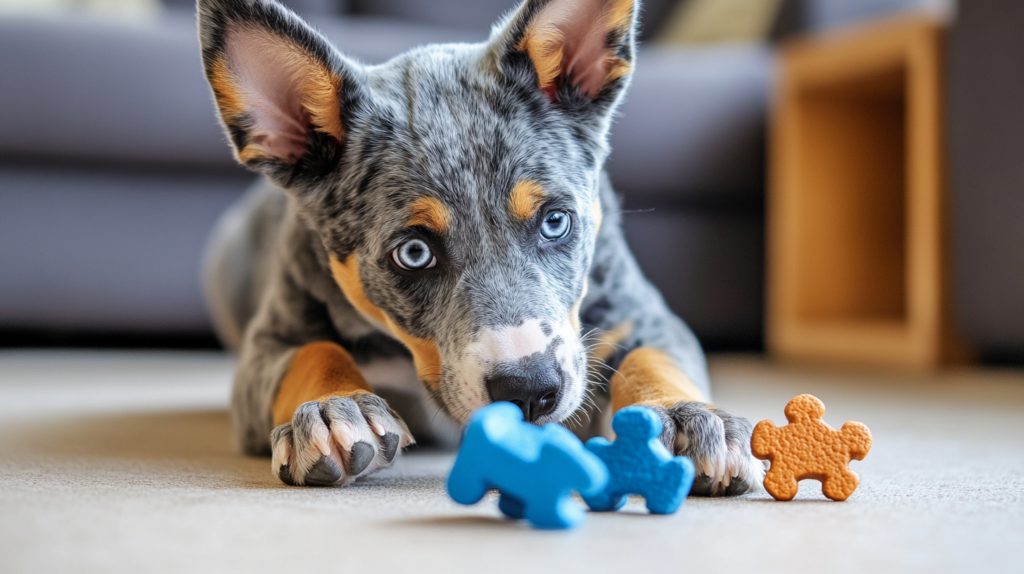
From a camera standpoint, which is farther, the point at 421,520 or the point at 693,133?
the point at 693,133

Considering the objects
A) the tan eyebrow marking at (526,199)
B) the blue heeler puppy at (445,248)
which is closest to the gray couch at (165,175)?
the blue heeler puppy at (445,248)

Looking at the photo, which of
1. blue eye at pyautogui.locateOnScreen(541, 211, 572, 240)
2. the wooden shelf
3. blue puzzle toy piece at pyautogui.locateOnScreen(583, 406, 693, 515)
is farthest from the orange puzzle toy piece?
the wooden shelf

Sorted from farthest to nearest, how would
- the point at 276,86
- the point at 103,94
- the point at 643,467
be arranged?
the point at 103,94 → the point at 276,86 → the point at 643,467

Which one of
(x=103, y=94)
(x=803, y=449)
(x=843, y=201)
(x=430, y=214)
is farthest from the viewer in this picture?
(x=843, y=201)


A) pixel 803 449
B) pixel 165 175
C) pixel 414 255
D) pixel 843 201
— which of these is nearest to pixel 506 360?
pixel 414 255

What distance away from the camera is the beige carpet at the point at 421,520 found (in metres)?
1.06

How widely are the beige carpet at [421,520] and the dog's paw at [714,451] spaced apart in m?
0.04

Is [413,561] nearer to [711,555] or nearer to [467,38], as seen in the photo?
[711,555]

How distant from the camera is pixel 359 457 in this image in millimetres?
1545

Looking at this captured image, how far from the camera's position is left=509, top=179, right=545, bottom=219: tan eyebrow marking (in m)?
1.74

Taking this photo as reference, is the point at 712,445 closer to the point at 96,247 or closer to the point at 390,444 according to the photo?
the point at 390,444

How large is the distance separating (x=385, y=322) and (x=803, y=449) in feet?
3.02

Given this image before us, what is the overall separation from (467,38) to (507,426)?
A: 451 centimetres

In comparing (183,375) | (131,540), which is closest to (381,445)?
(131,540)
